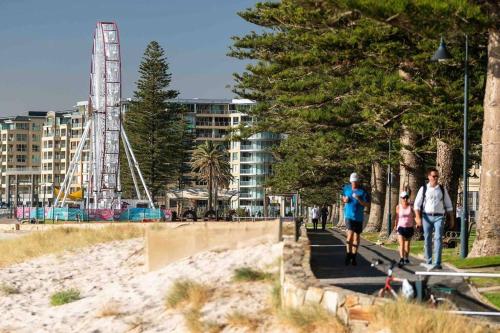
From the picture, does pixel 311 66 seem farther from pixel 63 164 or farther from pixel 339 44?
pixel 63 164

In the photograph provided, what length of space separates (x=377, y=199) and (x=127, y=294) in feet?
76.8

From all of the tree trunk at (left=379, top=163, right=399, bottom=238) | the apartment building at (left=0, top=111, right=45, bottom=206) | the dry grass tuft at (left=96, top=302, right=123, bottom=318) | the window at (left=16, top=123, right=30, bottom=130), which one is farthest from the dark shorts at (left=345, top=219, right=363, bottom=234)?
the window at (left=16, top=123, right=30, bottom=130)

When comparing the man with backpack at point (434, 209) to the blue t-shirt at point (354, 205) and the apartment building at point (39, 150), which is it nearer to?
the blue t-shirt at point (354, 205)

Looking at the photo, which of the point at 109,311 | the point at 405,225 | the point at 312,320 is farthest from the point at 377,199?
the point at 312,320

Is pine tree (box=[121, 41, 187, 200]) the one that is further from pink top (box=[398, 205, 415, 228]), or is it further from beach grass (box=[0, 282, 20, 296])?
pink top (box=[398, 205, 415, 228])

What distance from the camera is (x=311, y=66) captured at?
3081 centimetres

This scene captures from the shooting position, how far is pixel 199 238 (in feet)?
79.0

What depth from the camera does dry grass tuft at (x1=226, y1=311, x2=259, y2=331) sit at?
1385cm

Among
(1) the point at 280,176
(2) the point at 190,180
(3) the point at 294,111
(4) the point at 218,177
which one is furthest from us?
(2) the point at 190,180

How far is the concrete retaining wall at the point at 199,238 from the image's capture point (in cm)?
2344

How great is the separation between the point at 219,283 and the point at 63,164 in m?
168

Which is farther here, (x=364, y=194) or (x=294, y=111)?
(x=294, y=111)

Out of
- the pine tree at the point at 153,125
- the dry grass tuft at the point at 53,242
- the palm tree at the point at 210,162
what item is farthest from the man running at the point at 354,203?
the palm tree at the point at 210,162

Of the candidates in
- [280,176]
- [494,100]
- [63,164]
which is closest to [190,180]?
[63,164]
